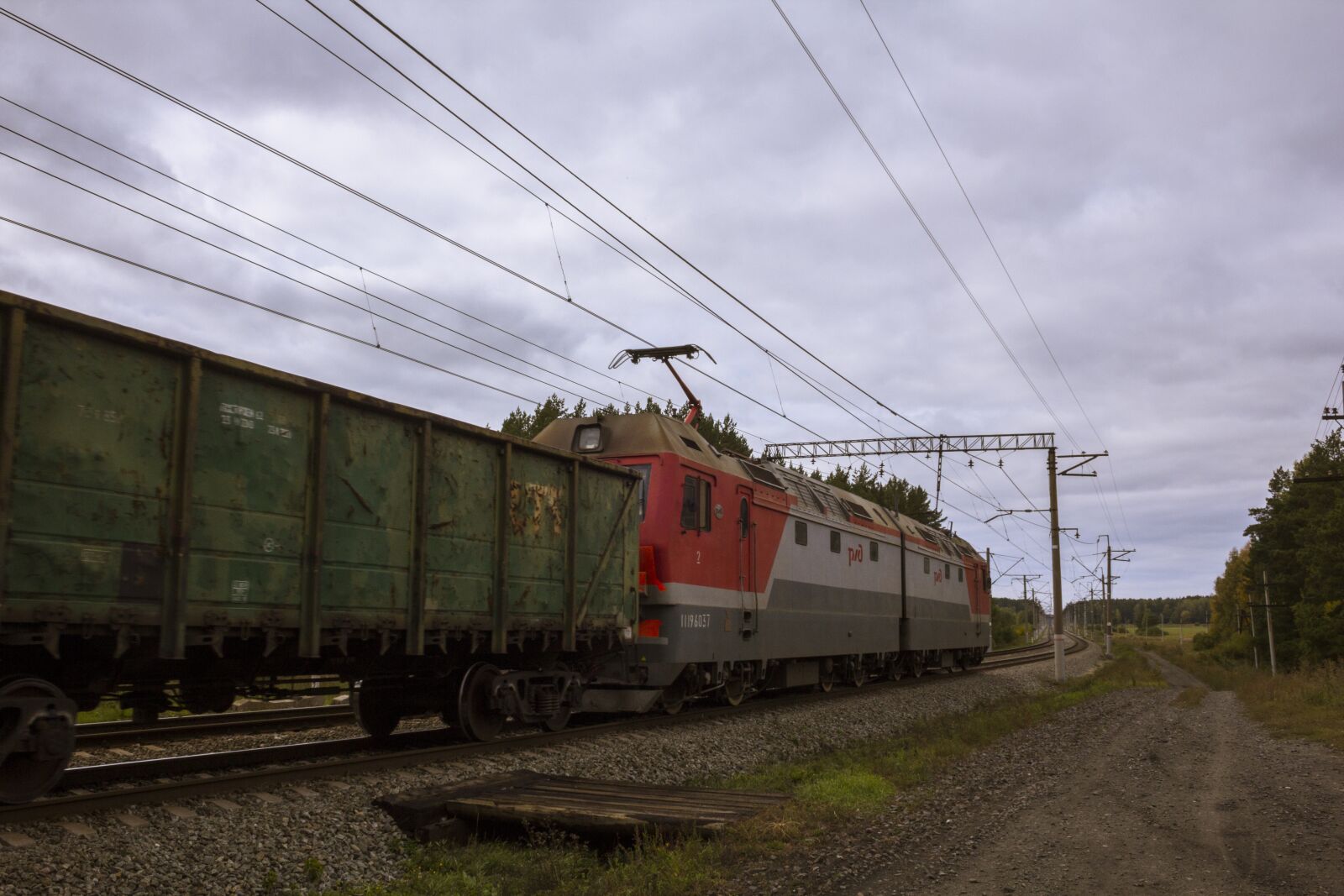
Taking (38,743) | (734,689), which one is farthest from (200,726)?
(734,689)

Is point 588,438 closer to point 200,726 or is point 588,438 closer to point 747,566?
point 747,566

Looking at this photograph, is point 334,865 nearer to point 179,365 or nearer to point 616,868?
point 616,868

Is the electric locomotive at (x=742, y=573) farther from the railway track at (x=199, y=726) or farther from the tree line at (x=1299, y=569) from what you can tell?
the tree line at (x=1299, y=569)

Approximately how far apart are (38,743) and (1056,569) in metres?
31.7

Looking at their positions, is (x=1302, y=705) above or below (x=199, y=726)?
below

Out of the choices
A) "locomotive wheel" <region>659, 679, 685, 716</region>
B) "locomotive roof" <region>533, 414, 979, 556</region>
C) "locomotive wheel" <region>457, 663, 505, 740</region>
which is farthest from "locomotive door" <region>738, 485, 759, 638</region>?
"locomotive wheel" <region>457, 663, 505, 740</region>

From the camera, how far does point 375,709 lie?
424 inches

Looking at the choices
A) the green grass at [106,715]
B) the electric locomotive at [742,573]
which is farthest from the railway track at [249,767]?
the green grass at [106,715]

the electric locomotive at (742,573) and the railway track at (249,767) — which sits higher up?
the electric locomotive at (742,573)

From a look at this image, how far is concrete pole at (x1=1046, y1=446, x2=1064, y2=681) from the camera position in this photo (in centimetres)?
3095

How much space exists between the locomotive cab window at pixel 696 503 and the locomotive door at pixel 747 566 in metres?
1.07

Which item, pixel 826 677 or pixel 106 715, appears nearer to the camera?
pixel 106 715

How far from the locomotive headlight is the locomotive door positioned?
2546 mm

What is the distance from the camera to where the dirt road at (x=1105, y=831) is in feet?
21.0
